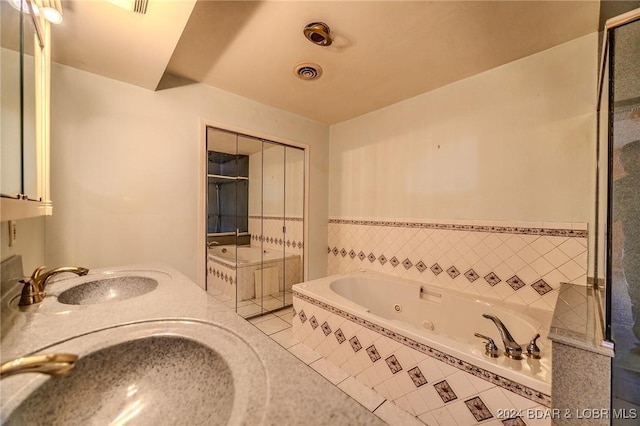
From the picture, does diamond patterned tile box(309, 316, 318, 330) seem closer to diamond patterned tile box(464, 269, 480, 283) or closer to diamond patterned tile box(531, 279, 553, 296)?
diamond patterned tile box(464, 269, 480, 283)

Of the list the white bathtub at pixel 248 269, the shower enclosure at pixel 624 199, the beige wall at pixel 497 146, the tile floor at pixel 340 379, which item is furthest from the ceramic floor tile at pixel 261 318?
the shower enclosure at pixel 624 199

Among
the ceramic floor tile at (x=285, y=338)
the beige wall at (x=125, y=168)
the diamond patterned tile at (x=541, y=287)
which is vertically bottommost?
the ceramic floor tile at (x=285, y=338)

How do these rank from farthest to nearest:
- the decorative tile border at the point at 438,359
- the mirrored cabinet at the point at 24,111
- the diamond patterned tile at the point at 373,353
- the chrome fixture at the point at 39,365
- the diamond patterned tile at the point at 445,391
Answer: the diamond patterned tile at the point at 373,353
the diamond patterned tile at the point at 445,391
the decorative tile border at the point at 438,359
the mirrored cabinet at the point at 24,111
the chrome fixture at the point at 39,365

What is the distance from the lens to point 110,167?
1756 millimetres

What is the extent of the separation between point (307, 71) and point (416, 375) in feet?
7.36

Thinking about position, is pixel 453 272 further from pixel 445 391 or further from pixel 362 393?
pixel 362 393

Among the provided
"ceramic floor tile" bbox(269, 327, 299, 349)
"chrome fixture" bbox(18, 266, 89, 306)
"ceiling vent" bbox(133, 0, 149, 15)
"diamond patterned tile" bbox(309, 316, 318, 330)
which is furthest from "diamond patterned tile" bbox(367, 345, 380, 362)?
"ceiling vent" bbox(133, 0, 149, 15)

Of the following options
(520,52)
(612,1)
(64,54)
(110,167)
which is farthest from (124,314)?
(520,52)

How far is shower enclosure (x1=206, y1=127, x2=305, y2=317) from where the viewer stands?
2371mm

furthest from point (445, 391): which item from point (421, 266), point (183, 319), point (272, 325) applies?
point (272, 325)

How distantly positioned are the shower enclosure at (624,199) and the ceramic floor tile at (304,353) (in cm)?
168

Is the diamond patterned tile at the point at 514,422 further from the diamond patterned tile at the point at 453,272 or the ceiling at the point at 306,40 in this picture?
the ceiling at the point at 306,40

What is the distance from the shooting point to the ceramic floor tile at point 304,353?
6.39 feet

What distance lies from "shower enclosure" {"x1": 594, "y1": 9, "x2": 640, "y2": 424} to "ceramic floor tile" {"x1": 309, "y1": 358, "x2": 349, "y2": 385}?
4.62ft
